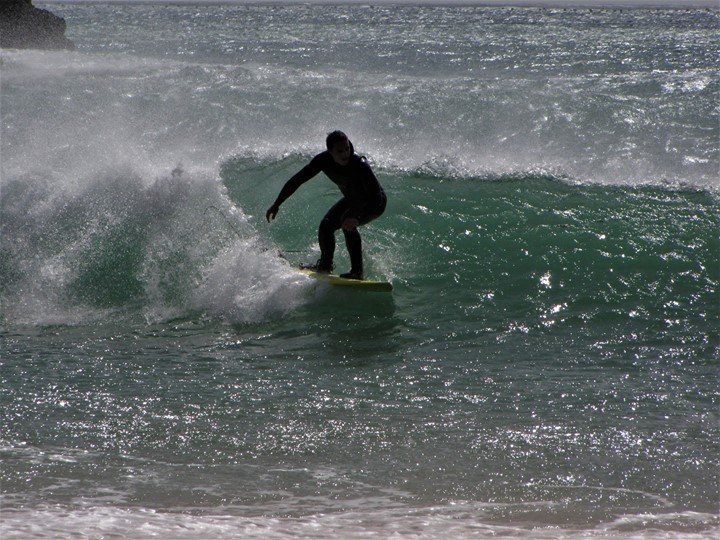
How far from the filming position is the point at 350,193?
285 inches

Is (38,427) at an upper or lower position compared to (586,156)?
lower

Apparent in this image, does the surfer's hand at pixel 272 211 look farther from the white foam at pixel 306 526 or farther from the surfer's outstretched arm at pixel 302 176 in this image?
the white foam at pixel 306 526

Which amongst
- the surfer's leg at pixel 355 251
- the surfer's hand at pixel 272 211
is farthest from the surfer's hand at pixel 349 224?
the surfer's hand at pixel 272 211

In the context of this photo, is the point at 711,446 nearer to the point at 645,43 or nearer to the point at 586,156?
the point at 586,156

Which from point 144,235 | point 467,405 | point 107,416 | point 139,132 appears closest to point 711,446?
point 467,405

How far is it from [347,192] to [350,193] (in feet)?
0.09

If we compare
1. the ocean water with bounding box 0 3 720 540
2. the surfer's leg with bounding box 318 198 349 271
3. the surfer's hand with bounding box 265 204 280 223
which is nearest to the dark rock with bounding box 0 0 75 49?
the ocean water with bounding box 0 3 720 540

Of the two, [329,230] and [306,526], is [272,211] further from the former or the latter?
[306,526]

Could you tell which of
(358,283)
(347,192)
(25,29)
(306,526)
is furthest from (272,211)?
(25,29)

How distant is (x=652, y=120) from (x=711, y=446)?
8.47 m

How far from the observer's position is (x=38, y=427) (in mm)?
5059

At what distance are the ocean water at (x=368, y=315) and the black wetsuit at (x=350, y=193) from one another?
40 cm

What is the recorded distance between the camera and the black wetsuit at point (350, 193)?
7.12 metres

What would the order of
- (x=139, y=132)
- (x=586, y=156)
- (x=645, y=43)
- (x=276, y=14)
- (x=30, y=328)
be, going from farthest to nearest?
(x=276, y=14), (x=645, y=43), (x=139, y=132), (x=586, y=156), (x=30, y=328)
